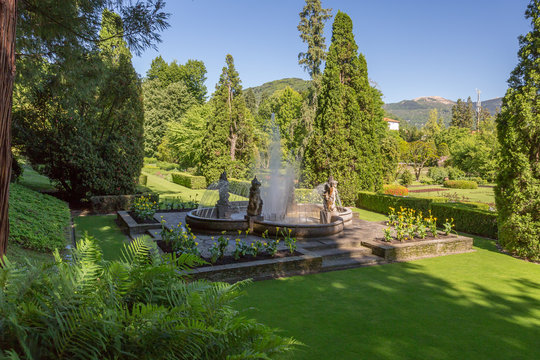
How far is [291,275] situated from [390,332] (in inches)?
107

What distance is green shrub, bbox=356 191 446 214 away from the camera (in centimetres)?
1376

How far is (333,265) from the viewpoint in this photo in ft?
25.6

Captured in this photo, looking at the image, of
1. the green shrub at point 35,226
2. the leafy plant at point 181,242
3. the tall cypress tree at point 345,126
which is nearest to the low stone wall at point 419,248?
the leafy plant at point 181,242

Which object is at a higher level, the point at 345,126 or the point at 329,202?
the point at 345,126

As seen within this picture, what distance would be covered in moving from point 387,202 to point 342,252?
7.98 m

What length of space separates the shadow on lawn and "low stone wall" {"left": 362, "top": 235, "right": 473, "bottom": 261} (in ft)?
2.84

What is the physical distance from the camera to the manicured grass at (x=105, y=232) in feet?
27.9

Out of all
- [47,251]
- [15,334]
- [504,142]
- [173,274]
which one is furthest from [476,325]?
[47,251]

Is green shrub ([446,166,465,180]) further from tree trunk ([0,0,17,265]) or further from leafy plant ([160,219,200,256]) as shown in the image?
tree trunk ([0,0,17,265])

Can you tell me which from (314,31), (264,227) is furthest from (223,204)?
(314,31)

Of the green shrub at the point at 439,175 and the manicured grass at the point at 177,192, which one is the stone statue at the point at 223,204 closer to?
the manicured grass at the point at 177,192

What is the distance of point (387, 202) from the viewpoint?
1549 centimetres

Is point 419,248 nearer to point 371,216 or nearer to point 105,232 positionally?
point 371,216

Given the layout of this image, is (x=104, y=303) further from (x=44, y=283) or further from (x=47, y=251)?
(x=47, y=251)
